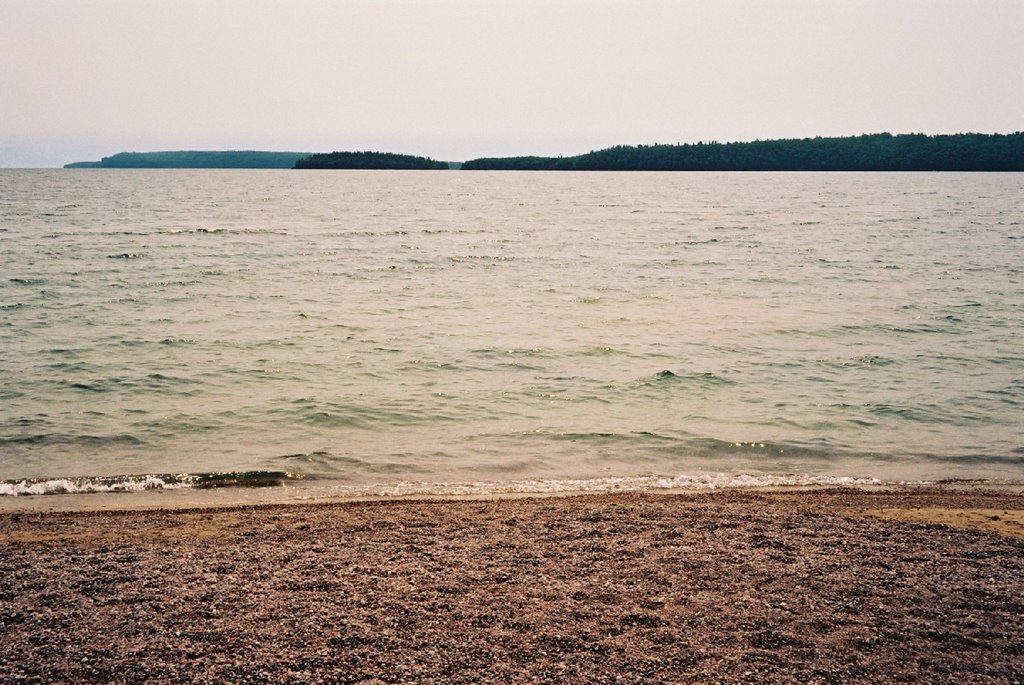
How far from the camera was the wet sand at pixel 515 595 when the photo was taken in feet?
18.3

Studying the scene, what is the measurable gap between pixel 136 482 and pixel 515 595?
6911mm

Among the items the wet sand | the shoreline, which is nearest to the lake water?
the shoreline

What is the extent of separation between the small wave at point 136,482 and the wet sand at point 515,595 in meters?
1.24

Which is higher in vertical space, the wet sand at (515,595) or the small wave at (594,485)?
the wet sand at (515,595)

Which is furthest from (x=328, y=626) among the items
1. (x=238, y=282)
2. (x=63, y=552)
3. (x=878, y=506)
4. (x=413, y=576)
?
(x=238, y=282)

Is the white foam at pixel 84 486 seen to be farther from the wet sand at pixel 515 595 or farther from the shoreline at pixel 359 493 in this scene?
the wet sand at pixel 515 595

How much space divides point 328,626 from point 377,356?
1346 centimetres

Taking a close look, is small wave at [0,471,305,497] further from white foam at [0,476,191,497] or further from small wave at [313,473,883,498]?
small wave at [313,473,883,498]

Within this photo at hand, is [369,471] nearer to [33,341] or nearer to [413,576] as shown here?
[413,576]

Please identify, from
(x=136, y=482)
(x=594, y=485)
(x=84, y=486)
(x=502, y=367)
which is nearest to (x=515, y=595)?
(x=594, y=485)

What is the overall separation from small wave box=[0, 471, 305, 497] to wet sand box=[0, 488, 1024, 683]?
1.24 m

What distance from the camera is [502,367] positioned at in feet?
59.4

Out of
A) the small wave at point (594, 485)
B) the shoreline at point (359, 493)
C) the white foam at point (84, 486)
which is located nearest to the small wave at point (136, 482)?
the white foam at point (84, 486)

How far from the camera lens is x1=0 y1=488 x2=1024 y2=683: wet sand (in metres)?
5.59
